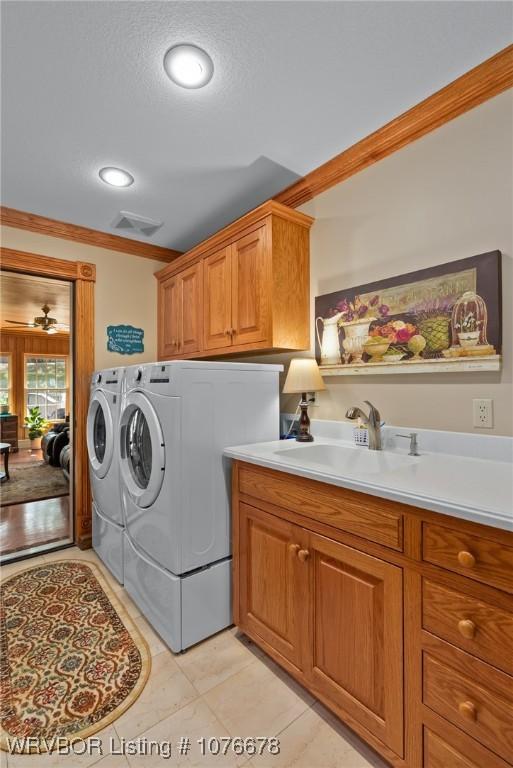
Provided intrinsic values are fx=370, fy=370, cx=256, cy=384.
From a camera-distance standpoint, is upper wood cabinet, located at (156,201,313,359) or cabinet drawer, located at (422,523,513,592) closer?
cabinet drawer, located at (422,523,513,592)

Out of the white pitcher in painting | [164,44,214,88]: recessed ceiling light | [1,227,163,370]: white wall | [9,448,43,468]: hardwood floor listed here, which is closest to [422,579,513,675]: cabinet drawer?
the white pitcher in painting

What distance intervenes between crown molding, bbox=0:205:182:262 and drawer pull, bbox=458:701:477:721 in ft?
10.9

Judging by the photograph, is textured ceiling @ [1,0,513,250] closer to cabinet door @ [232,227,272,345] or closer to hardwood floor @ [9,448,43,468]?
cabinet door @ [232,227,272,345]

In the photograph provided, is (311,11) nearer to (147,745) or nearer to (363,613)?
(363,613)

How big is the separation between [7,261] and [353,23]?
248cm

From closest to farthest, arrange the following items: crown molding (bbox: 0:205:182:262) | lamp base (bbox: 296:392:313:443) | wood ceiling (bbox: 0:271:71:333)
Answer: lamp base (bbox: 296:392:313:443) → crown molding (bbox: 0:205:182:262) → wood ceiling (bbox: 0:271:71:333)

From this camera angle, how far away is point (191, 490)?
1.72 metres

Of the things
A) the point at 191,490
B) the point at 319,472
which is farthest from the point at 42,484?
the point at 319,472

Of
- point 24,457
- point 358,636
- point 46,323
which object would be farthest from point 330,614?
point 24,457

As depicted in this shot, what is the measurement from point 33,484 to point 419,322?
196 inches

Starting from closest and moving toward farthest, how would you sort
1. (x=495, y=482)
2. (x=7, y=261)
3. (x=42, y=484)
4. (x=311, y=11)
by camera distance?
(x=495, y=482), (x=311, y=11), (x=7, y=261), (x=42, y=484)

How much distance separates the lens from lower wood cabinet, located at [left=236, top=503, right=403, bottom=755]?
3.60 feet

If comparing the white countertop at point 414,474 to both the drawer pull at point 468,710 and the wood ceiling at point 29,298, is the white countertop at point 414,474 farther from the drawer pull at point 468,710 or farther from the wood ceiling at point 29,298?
the wood ceiling at point 29,298

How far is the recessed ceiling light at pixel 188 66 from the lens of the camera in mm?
1381
